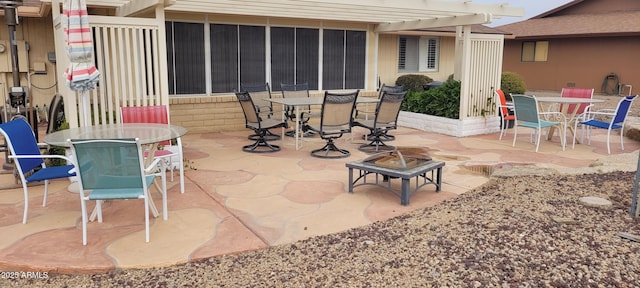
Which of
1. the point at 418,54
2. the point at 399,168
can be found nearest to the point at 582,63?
the point at 418,54

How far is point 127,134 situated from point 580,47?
2066 cm

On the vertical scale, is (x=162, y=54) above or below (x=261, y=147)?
above

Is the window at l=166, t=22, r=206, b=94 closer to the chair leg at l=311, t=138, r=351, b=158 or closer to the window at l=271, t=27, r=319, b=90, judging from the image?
the window at l=271, t=27, r=319, b=90

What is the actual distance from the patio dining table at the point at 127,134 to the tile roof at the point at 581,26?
18822mm

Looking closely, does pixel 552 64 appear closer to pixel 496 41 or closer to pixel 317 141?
pixel 496 41

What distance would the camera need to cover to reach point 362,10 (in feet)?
33.7

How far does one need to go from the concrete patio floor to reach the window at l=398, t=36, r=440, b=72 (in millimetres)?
6095

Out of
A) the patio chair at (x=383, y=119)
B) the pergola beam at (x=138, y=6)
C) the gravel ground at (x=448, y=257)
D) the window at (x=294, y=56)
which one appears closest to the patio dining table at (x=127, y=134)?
the gravel ground at (x=448, y=257)

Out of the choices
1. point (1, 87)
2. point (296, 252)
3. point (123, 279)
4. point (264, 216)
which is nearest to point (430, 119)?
point (264, 216)

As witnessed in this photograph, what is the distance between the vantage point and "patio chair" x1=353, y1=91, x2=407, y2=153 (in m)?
7.18

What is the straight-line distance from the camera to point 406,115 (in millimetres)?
10148

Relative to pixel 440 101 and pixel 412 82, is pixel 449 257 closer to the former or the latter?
pixel 440 101

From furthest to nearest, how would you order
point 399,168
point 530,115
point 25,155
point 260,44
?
point 260,44 < point 530,115 < point 399,168 < point 25,155

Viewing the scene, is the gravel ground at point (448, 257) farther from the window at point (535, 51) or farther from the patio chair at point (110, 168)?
the window at point (535, 51)
